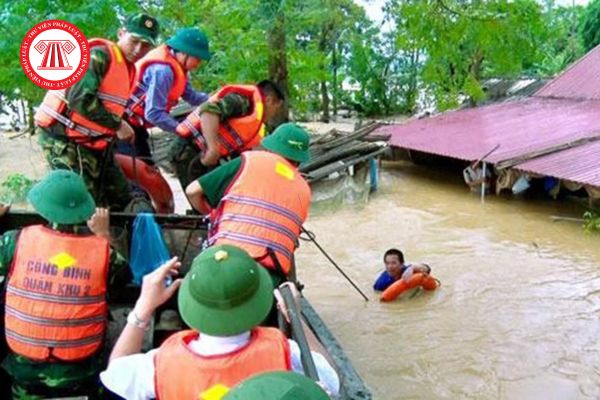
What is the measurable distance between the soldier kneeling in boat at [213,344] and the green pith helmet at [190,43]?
9.29ft

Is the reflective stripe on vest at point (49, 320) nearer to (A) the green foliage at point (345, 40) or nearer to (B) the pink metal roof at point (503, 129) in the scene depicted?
(A) the green foliage at point (345, 40)

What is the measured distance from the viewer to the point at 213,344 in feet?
6.63

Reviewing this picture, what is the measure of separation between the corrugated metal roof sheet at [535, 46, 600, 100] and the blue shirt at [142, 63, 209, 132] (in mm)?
13011

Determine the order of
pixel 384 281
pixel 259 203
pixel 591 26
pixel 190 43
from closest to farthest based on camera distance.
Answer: pixel 259 203 → pixel 190 43 → pixel 384 281 → pixel 591 26

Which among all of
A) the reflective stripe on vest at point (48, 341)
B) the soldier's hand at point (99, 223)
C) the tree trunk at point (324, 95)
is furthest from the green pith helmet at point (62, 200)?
the tree trunk at point (324, 95)

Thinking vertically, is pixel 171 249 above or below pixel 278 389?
below

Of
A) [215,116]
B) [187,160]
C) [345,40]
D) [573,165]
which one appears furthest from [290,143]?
[345,40]

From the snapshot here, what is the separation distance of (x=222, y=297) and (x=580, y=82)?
1619 centimetres

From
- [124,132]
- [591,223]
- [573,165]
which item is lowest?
[591,223]

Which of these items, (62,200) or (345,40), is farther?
(345,40)

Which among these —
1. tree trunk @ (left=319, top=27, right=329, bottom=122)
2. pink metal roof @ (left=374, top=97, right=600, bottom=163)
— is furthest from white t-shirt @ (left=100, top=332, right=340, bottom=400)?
tree trunk @ (left=319, top=27, right=329, bottom=122)

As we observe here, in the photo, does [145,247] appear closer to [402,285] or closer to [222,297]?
[222,297]

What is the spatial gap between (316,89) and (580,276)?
1937cm

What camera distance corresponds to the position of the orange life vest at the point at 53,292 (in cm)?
284
